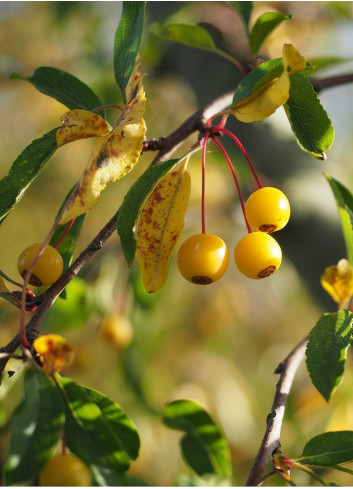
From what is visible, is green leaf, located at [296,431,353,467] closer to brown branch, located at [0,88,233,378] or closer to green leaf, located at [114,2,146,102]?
brown branch, located at [0,88,233,378]

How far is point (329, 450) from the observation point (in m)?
0.67

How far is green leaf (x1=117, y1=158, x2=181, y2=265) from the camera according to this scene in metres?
0.61

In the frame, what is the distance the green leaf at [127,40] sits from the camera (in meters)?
0.73

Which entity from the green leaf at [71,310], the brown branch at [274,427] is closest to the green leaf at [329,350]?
the brown branch at [274,427]

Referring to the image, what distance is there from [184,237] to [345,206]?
2.08 meters

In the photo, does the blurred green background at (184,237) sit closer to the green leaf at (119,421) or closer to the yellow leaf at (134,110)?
the green leaf at (119,421)

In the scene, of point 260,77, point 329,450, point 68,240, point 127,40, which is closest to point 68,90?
point 127,40

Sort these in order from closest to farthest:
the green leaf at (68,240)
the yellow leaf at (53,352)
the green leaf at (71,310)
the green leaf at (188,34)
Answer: the yellow leaf at (53,352), the green leaf at (68,240), the green leaf at (188,34), the green leaf at (71,310)

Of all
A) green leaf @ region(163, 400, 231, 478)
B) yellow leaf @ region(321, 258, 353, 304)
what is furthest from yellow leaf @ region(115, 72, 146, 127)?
green leaf @ region(163, 400, 231, 478)

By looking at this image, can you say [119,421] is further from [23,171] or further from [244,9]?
[244,9]

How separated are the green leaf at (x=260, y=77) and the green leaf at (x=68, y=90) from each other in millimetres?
279

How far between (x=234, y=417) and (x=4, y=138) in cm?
246

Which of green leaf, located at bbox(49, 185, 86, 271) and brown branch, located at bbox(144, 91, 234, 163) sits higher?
brown branch, located at bbox(144, 91, 234, 163)

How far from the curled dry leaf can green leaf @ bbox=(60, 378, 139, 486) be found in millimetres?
193
